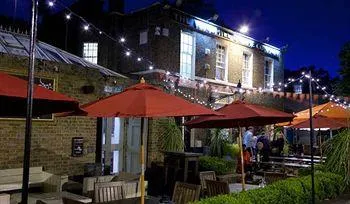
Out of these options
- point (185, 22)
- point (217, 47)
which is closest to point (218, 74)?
point (217, 47)

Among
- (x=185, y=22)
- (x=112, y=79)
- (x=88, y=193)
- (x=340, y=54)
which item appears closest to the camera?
(x=88, y=193)

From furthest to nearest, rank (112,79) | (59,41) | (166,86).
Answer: (59,41) → (166,86) → (112,79)

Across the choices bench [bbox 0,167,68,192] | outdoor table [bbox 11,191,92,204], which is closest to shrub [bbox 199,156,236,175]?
bench [bbox 0,167,68,192]

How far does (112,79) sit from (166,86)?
2.85 meters

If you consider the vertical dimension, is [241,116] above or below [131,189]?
above

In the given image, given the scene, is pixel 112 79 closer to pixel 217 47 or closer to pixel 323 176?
pixel 323 176

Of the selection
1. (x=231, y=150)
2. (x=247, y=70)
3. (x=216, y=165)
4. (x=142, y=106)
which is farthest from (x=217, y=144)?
(x=142, y=106)

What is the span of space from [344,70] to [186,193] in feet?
62.3

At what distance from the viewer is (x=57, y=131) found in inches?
380

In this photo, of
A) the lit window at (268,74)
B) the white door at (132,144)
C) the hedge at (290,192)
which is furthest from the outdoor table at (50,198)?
the lit window at (268,74)

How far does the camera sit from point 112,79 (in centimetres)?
1102

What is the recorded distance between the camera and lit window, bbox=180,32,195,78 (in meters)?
16.4

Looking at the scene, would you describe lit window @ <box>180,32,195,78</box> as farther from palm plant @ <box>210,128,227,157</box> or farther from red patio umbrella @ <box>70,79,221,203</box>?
red patio umbrella @ <box>70,79,221,203</box>

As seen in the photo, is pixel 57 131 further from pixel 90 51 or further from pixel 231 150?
pixel 90 51
